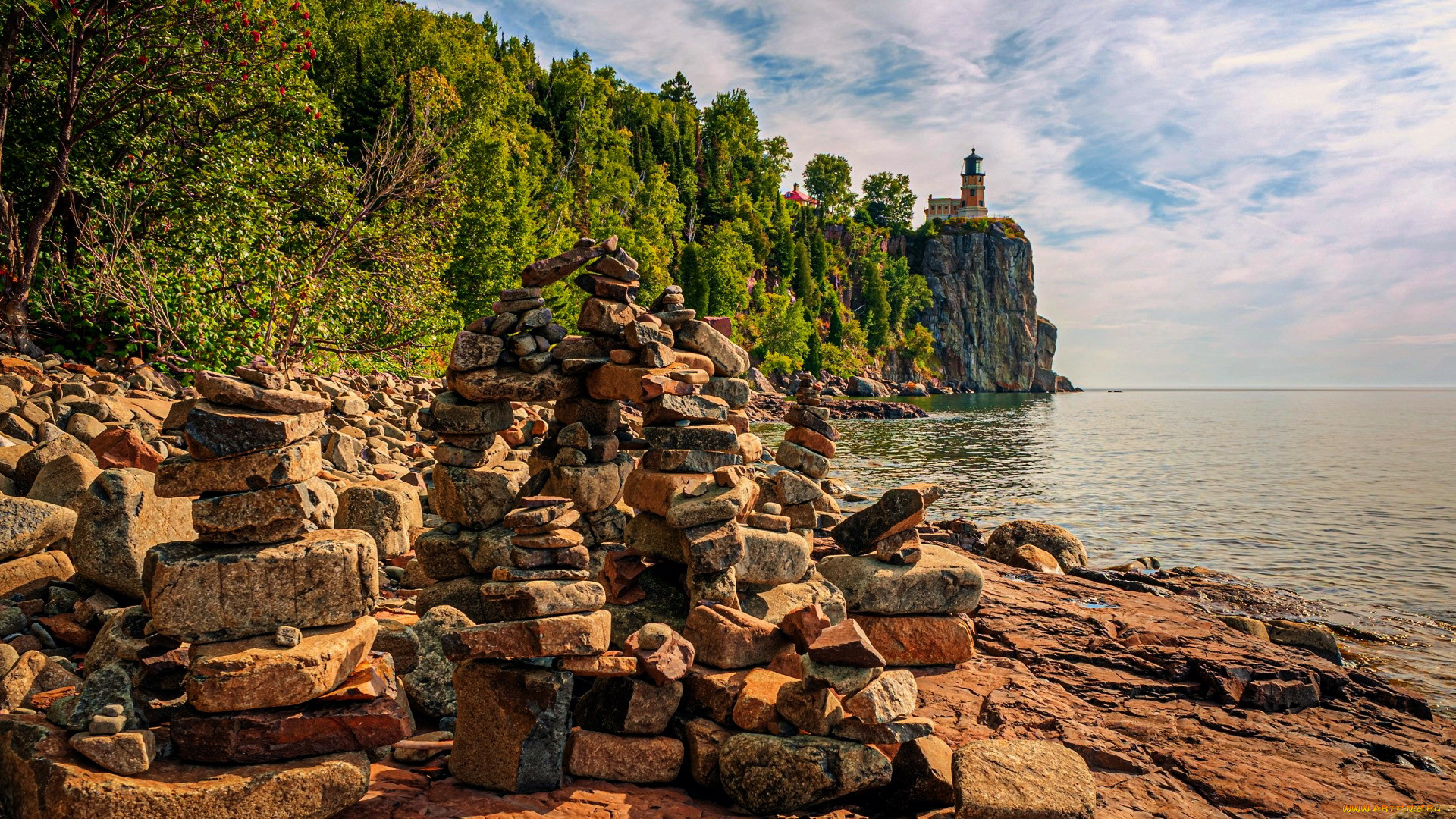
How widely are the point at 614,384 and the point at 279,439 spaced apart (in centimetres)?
415

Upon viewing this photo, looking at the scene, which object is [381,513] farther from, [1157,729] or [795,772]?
[1157,729]

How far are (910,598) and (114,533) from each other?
7.96m

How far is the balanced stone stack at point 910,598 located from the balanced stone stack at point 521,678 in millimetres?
3767

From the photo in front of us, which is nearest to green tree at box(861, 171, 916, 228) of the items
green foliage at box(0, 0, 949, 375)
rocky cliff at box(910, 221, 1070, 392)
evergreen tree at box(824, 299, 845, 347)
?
rocky cliff at box(910, 221, 1070, 392)

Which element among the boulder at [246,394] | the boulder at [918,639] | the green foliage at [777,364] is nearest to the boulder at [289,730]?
the boulder at [246,394]

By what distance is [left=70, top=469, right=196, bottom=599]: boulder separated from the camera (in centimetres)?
613

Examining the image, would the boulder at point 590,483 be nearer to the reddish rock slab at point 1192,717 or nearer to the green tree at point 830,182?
the reddish rock slab at point 1192,717

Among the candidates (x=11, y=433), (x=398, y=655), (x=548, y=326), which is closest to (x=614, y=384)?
(x=548, y=326)

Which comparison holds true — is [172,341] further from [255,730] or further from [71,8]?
[255,730]

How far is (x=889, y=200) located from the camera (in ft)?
444

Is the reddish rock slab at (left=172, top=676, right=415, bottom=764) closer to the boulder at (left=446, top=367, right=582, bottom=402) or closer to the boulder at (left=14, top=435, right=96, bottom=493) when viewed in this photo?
the boulder at (left=446, top=367, right=582, bottom=402)

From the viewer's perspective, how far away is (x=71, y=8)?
13.4 m

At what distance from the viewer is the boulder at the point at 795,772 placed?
505cm

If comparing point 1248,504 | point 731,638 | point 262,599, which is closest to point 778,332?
point 1248,504
